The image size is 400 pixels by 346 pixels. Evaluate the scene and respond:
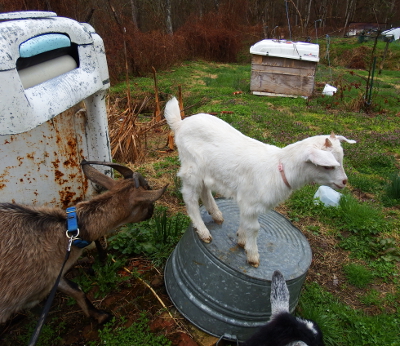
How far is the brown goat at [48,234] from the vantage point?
205cm

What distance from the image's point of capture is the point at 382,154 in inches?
220

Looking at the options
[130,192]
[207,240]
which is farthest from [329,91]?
[130,192]

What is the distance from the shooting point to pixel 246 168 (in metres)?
2.41

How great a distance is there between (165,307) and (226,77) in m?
11.3

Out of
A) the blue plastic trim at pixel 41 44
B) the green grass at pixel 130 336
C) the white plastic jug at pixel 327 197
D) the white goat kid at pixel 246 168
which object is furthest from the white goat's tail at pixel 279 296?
the white plastic jug at pixel 327 197

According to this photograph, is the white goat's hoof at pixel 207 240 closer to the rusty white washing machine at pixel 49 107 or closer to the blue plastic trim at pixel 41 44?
the rusty white washing machine at pixel 49 107

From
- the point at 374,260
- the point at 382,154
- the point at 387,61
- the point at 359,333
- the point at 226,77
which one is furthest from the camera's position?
the point at 387,61

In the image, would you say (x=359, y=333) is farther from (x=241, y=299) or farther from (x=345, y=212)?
(x=345, y=212)

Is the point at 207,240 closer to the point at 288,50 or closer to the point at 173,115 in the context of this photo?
the point at 173,115

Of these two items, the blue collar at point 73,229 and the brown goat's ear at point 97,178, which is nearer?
the blue collar at point 73,229

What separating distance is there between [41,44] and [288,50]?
8.91 metres

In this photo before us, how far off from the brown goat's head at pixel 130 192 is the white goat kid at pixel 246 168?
1.69 ft

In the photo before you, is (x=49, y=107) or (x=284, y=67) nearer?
(x=49, y=107)

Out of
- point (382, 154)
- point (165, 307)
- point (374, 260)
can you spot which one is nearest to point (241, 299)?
point (165, 307)
